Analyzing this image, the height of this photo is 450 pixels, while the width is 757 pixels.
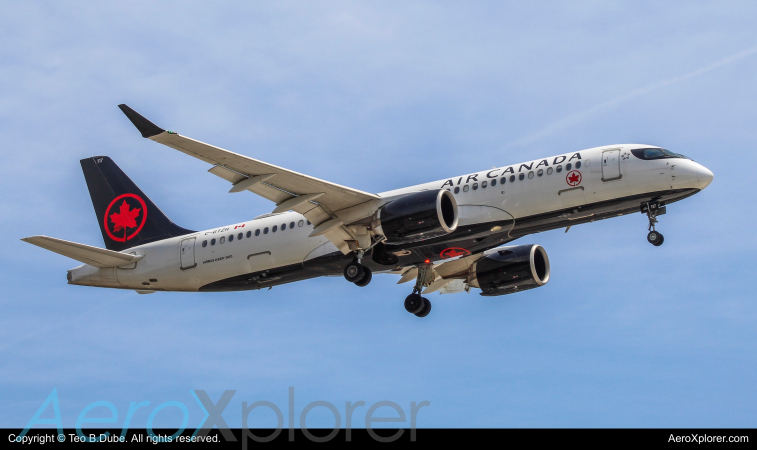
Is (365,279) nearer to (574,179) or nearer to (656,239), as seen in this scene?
(574,179)

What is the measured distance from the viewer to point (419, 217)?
111ft

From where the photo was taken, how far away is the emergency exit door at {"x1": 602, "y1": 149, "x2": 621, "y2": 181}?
Answer: 33406 mm

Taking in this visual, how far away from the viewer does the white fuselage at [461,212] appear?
Result: 33250mm

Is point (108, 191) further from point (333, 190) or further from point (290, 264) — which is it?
point (333, 190)

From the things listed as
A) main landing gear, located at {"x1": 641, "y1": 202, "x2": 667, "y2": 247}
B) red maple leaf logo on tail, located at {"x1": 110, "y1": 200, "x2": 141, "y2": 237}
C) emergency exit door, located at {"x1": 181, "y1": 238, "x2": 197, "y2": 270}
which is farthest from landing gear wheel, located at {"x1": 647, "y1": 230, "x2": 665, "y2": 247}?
red maple leaf logo on tail, located at {"x1": 110, "y1": 200, "x2": 141, "y2": 237}

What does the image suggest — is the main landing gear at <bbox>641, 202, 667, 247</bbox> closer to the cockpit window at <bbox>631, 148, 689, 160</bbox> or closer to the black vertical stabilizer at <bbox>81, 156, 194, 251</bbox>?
the cockpit window at <bbox>631, 148, 689, 160</bbox>

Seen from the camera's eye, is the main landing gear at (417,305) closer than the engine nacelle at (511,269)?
No

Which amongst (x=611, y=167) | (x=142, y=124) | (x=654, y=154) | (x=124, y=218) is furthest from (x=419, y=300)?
(x=142, y=124)

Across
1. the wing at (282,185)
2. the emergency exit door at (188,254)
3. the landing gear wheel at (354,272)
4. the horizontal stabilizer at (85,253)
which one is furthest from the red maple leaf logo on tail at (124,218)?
the landing gear wheel at (354,272)

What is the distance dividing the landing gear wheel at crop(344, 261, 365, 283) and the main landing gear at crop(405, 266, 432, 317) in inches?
186

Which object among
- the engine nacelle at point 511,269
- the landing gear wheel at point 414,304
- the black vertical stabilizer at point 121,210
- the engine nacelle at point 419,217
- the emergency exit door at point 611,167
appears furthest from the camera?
the black vertical stabilizer at point 121,210

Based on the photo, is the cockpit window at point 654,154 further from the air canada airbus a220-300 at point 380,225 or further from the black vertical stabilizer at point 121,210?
the black vertical stabilizer at point 121,210

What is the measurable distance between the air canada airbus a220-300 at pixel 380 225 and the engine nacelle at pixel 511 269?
0.05m

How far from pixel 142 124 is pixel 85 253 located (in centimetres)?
1222
